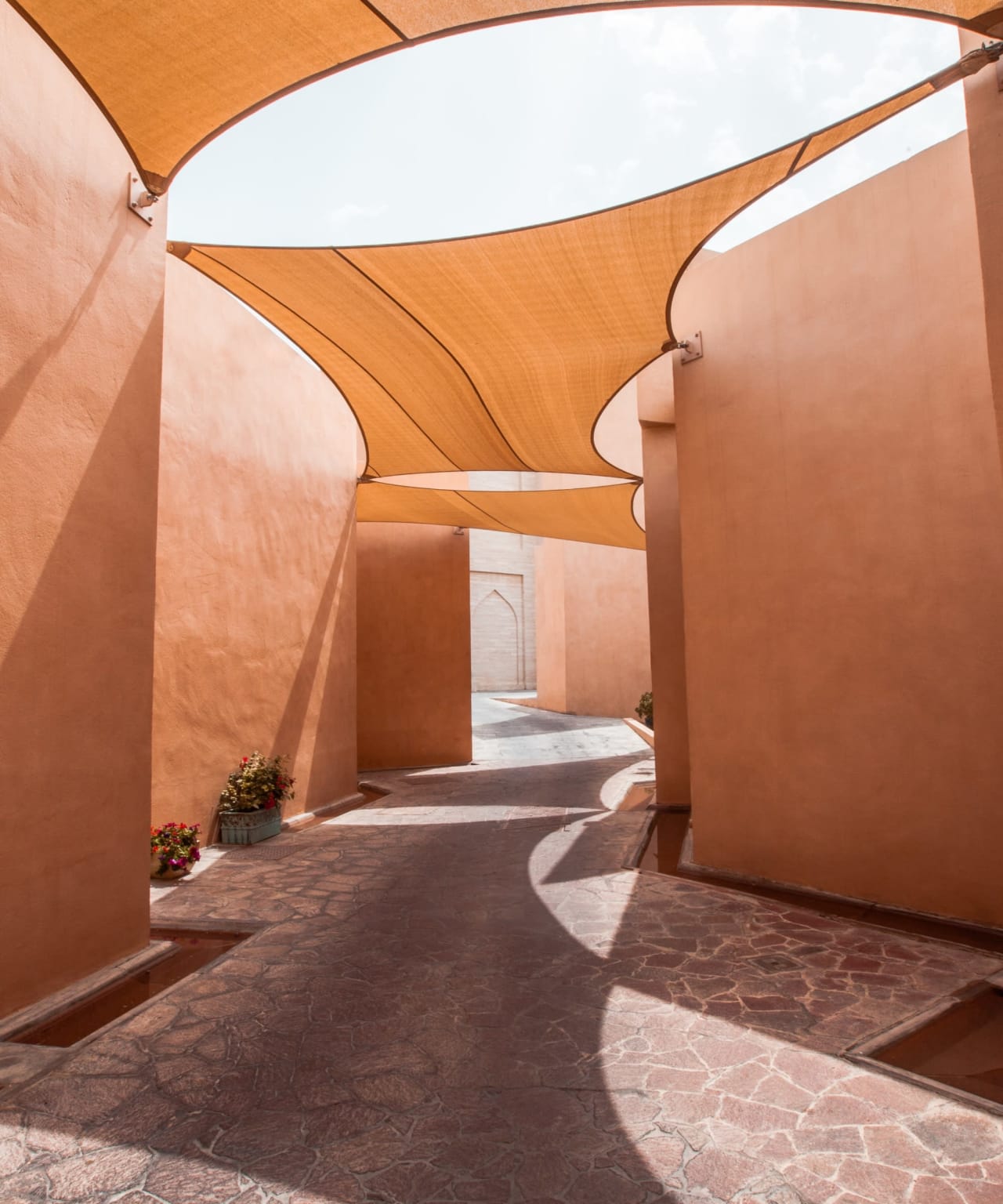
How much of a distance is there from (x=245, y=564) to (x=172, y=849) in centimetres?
276

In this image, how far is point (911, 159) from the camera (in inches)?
201

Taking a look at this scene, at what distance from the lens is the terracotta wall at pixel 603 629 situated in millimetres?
21125

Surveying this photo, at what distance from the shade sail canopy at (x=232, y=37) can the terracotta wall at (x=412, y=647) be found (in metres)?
9.05

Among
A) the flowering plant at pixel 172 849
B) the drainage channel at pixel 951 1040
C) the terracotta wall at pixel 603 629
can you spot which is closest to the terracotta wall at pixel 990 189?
the drainage channel at pixel 951 1040

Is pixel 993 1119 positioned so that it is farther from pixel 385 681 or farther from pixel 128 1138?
pixel 385 681

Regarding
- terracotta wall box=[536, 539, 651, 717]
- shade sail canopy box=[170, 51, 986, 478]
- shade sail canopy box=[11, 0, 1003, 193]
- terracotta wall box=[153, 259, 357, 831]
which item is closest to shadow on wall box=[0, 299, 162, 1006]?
shade sail canopy box=[11, 0, 1003, 193]

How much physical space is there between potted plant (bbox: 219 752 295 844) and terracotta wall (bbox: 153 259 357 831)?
0.44ft

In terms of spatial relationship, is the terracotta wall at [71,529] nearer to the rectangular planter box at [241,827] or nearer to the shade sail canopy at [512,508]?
the rectangular planter box at [241,827]

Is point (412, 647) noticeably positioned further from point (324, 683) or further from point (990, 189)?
point (990, 189)

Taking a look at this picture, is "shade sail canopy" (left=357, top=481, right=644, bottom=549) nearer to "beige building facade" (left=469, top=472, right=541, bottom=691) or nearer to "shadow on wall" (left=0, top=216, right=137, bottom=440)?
"shadow on wall" (left=0, top=216, right=137, bottom=440)

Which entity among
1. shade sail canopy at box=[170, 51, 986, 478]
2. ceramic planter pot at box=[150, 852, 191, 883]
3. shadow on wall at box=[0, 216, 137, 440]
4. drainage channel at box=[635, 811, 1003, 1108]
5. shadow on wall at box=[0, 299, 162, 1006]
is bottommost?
drainage channel at box=[635, 811, 1003, 1108]

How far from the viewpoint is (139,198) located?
4395 millimetres

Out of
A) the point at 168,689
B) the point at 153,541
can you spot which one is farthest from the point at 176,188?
the point at 168,689

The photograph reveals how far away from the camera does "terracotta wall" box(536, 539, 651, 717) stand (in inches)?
832
